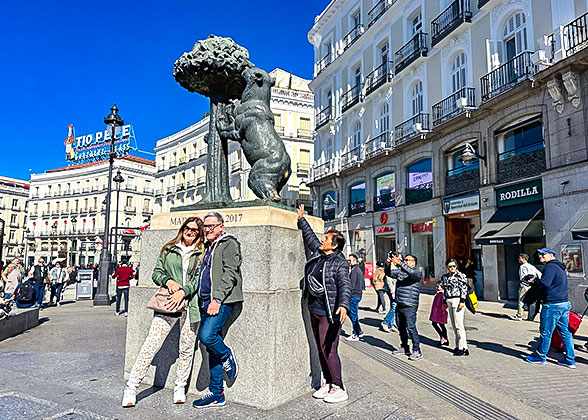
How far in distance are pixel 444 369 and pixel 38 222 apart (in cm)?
7713

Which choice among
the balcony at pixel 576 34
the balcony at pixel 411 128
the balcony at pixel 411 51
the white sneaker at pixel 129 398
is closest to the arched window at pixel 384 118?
the balcony at pixel 411 128

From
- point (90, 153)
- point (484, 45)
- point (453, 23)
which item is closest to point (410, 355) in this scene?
point (484, 45)

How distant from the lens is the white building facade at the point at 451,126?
535 inches

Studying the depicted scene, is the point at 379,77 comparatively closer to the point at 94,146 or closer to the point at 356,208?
the point at 356,208

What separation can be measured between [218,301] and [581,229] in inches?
454

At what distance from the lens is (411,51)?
21016 mm

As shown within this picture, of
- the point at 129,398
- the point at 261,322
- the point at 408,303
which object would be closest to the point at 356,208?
the point at 408,303

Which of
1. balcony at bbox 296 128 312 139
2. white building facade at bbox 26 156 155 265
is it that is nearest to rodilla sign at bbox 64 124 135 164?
white building facade at bbox 26 156 155 265

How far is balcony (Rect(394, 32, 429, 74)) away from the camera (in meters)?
20.0

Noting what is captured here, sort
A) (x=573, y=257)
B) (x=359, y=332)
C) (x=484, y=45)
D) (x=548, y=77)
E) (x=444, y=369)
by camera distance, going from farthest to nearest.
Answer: (x=484, y=45) < (x=548, y=77) < (x=573, y=257) < (x=359, y=332) < (x=444, y=369)

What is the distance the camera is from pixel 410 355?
6695 mm

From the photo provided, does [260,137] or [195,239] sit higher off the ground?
[260,137]

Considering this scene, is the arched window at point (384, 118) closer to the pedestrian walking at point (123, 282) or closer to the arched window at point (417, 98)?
the arched window at point (417, 98)

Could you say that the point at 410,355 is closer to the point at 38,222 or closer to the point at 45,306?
the point at 45,306
